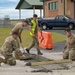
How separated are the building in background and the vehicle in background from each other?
21.6 ft

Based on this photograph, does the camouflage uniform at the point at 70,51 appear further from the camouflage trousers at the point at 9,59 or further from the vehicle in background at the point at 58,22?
the vehicle in background at the point at 58,22

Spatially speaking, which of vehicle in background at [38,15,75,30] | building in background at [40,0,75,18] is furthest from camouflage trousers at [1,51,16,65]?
building in background at [40,0,75,18]

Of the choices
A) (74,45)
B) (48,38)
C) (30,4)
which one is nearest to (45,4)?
(30,4)

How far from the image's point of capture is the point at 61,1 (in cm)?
4947

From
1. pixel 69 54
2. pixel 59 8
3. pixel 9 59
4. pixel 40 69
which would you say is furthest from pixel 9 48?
pixel 59 8

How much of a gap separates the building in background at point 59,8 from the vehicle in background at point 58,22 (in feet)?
21.6

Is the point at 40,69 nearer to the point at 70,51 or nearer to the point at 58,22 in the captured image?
the point at 70,51

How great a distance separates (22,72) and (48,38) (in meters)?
8.49

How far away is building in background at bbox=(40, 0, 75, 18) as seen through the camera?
47.1 m

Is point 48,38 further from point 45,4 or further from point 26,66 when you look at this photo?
point 45,4

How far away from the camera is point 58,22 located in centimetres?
4038

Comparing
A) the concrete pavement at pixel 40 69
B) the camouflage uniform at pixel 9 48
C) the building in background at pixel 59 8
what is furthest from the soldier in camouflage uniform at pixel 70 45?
the building in background at pixel 59 8

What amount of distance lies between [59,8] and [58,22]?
997 cm

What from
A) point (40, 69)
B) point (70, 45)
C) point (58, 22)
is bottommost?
point (58, 22)
